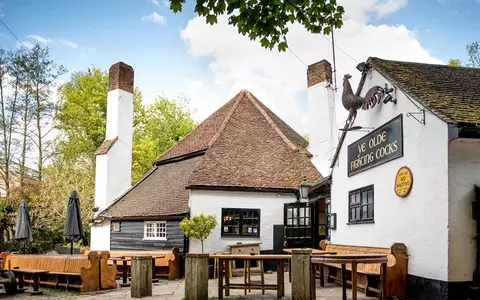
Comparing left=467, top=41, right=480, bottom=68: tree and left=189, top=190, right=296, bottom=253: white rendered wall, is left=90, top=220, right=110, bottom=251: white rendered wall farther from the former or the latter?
left=467, top=41, right=480, bottom=68: tree

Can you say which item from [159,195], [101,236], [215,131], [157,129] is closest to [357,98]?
[215,131]

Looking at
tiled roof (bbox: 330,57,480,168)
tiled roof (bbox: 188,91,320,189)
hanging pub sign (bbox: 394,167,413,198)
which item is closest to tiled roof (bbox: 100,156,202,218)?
Result: tiled roof (bbox: 188,91,320,189)

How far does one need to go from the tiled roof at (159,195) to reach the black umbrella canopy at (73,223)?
3315 millimetres

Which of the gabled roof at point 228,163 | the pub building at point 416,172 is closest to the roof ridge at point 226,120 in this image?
the gabled roof at point 228,163

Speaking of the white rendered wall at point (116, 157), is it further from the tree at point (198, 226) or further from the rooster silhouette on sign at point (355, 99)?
the rooster silhouette on sign at point (355, 99)

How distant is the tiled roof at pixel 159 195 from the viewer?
18484mm

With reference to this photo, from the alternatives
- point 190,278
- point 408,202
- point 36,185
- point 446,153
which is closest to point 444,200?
point 446,153

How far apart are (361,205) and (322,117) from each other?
765 centimetres

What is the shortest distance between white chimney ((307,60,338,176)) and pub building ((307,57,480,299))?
4971 millimetres

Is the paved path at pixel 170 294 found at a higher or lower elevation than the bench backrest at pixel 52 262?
lower

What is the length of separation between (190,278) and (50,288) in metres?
5.95

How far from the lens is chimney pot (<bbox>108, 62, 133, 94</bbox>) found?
23109 millimetres

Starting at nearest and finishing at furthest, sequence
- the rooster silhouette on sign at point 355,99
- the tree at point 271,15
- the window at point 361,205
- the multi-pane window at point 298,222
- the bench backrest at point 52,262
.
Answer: the tree at point 271,15
the rooster silhouette on sign at point 355,99
the window at point 361,205
the bench backrest at point 52,262
the multi-pane window at point 298,222

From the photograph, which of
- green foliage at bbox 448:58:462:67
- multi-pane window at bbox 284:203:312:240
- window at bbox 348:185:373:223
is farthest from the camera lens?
green foliage at bbox 448:58:462:67
